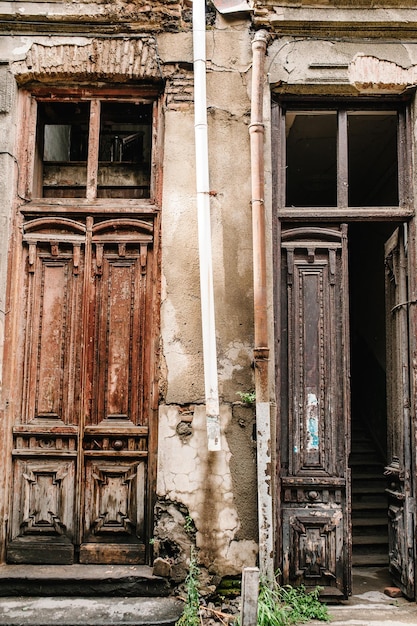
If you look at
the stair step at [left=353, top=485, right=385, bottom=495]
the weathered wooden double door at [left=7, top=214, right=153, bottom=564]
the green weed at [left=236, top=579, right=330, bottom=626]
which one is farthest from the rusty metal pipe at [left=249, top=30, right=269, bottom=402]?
the stair step at [left=353, top=485, right=385, bottom=495]

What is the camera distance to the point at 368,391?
9156 millimetres

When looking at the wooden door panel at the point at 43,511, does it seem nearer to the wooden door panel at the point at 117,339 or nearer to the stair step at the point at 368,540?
the wooden door panel at the point at 117,339

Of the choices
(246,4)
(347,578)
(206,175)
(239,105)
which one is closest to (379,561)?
(347,578)

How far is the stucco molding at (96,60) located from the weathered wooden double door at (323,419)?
1.77 m

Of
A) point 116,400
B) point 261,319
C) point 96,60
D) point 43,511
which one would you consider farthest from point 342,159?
point 43,511

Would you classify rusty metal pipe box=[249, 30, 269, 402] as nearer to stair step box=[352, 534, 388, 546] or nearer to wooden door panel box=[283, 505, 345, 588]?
wooden door panel box=[283, 505, 345, 588]

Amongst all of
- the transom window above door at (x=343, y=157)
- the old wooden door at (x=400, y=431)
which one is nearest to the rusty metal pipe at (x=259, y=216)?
the transom window above door at (x=343, y=157)

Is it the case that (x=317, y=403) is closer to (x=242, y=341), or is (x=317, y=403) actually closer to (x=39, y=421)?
(x=242, y=341)

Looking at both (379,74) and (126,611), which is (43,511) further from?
(379,74)

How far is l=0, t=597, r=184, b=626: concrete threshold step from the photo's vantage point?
382 cm

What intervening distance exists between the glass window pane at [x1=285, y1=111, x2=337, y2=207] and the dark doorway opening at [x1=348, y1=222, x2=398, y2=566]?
0.78 m

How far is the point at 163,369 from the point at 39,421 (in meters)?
1.10

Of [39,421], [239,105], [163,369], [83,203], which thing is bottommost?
[39,421]

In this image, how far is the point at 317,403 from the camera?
15.0 ft
